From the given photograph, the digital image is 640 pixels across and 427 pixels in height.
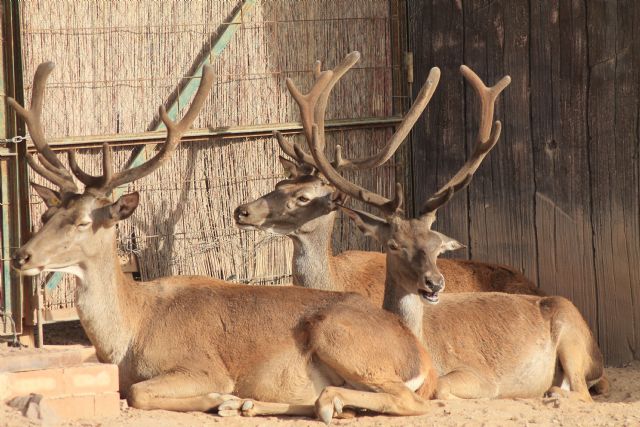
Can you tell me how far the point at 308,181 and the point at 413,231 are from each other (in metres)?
1.54

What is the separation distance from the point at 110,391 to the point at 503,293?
3.67 metres

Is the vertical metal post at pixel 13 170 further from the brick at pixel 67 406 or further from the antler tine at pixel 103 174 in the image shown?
the brick at pixel 67 406

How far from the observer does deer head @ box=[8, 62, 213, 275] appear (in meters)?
8.05

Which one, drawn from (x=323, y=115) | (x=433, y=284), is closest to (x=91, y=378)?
(x=433, y=284)

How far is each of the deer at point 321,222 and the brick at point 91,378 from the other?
2.76 m

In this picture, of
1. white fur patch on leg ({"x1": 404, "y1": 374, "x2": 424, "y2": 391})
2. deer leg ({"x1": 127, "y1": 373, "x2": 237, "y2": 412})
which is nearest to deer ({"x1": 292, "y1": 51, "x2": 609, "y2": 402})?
white fur patch on leg ({"x1": 404, "y1": 374, "x2": 424, "y2": 391})

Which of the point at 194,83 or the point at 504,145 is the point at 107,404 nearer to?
the point at 194,83

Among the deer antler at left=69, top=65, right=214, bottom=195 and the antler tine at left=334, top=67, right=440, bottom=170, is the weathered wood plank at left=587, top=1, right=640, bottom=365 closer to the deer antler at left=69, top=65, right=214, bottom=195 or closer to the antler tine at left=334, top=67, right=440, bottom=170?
the antler tine at left=334, top=67, right=440, bottom=170

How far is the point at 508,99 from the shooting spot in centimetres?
1065

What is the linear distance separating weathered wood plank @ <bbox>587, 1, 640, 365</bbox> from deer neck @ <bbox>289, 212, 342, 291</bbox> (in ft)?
7.37

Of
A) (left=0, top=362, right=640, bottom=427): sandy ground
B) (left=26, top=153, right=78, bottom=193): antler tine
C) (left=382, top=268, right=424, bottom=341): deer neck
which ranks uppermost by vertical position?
(left=26, top=153, right=78, bottom=193): antler tine

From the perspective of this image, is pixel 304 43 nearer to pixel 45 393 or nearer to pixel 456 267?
pixel 456 267

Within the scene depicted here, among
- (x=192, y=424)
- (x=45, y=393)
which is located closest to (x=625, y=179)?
(x=192, y=424)

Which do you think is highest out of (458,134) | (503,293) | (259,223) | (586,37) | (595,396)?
(586,37)
